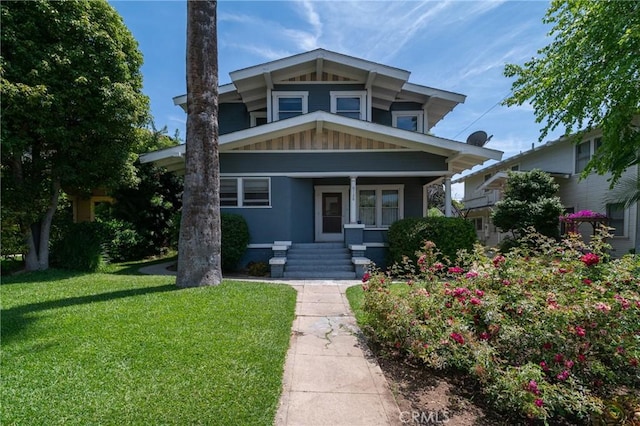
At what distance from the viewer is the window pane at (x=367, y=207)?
1212cm

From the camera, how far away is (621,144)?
7477 millimetres

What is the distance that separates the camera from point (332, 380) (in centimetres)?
322

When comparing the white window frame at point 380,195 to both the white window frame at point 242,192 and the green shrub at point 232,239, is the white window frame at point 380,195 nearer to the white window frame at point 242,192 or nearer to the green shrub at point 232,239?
the white window frame at point 242,192

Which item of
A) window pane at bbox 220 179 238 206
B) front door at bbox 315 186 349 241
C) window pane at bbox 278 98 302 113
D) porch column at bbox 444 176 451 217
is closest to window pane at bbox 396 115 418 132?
porch column at bbox 444 176 451 217

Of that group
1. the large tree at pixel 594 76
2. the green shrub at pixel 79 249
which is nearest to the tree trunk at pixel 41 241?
the green shrub at pixel 79 249

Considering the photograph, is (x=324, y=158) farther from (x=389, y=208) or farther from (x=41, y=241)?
(x=41, y=241)

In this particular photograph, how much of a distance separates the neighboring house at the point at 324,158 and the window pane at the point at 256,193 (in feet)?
0.11

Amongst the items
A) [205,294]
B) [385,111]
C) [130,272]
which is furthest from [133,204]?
[385,111]

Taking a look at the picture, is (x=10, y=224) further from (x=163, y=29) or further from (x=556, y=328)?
(x=556, y=328)

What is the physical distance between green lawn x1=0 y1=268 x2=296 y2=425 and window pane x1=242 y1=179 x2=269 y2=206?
4485 millimetres

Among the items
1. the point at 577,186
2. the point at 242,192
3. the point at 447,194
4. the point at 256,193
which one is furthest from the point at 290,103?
the point at 577,186

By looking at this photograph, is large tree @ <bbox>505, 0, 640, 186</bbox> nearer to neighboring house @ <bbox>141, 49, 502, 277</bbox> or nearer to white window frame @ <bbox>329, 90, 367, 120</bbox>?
neighboring house @ <bbox>141, 49, 502, 277</bbox>

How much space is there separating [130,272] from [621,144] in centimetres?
1427

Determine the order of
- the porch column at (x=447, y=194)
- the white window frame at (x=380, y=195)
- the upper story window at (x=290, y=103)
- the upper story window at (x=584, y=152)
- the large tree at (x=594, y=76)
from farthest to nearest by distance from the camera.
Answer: the upper story window at (x=584, y=152), the upper story window at (x=290, y=103), the white window frame at (x=380, y=195), the porch column at (x=447, y=194), the large tree at (x=594, y=76)
